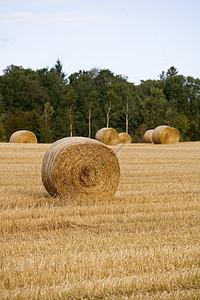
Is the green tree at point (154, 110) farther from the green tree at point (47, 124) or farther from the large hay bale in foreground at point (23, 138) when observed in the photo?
the large hay bale in foreground at point (23, 138)

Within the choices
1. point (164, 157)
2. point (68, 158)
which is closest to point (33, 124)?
point (164, 157)

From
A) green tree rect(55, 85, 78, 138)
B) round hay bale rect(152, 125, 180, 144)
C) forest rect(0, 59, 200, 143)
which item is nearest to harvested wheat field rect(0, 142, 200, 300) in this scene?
round hay bale rect(152, 125, 180, 144)

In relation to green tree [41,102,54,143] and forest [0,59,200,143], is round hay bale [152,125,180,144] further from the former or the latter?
forest [0,59,200,143]

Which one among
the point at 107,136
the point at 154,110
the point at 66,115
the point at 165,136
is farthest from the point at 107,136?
the point at 154,110

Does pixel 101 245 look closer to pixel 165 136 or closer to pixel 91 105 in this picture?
pixel 165 136

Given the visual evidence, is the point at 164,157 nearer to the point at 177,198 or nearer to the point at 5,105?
the point at 177,198

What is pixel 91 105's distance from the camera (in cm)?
6056

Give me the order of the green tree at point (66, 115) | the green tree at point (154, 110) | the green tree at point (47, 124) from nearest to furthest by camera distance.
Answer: the green tree at point (47, 124) → the green tree at point (66, 115) → the green tree at point (154, 110)

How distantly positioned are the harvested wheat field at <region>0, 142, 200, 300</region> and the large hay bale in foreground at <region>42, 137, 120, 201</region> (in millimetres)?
254

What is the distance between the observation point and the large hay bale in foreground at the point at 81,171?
312 inches

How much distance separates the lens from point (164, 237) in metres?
5.09

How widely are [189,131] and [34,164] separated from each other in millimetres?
47838

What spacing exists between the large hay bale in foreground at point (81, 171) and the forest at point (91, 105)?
42.7 meters

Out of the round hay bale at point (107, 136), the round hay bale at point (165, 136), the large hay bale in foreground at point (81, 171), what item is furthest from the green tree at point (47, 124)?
the large hay bale in foreground at point (81, 171)
